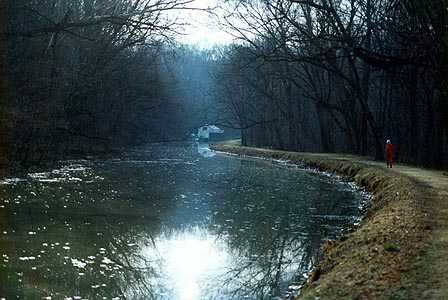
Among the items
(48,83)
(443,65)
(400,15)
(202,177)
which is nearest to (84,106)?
(48,83)

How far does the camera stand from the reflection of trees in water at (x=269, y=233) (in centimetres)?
923

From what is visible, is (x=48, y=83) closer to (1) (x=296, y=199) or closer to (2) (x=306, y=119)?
(1) (x=296, y=199)

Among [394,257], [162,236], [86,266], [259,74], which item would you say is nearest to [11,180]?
[162,236]

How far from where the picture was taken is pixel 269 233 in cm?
1289

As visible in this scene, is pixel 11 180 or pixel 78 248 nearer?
pixel 78 248

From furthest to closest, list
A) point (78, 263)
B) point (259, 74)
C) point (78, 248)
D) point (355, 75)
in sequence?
point (259, 74) < point (355, 75) < point (78, 248) < point (78, 263)

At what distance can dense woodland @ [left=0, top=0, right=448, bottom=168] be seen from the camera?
818 inches

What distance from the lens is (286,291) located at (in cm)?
856

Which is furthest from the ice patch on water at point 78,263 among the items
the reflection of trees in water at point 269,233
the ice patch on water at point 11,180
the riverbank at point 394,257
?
the ice patch on water at point 11,180

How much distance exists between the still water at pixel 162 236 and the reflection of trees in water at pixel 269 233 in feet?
0.08

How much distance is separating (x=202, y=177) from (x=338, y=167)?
7.01 meters

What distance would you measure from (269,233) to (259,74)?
1526 inches

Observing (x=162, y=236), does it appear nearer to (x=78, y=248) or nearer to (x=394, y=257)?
(x=78, y=248)

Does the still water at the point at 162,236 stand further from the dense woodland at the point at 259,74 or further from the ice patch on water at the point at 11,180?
the dense woodland at the point at 259,74
